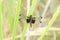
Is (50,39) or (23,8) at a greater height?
(23,8)

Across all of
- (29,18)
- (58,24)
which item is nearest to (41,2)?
(58,24)

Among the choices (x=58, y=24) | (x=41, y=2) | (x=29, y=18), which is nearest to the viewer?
(x=29, y=18)

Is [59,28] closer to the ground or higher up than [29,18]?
closer to the ground

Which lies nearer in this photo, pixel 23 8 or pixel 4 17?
pixel 23 8

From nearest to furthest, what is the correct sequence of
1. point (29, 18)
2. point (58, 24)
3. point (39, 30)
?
point (29, 18), point (39, 30), point (58, 24)

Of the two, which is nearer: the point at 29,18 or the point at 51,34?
the point at 29,18

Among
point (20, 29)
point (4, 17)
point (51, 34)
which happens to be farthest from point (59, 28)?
point (4, 17)

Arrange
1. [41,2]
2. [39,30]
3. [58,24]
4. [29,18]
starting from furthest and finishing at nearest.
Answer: [41,2], [58,24], [39,30], [29,18]

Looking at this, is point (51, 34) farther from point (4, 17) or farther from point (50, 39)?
point (4, 17)

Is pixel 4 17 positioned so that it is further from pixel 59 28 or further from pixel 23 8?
pixel 59 28
